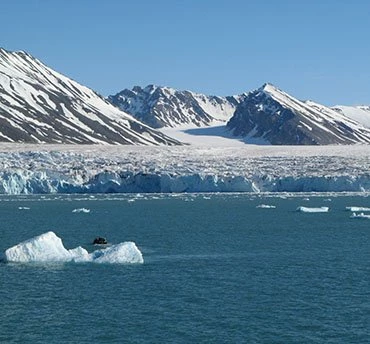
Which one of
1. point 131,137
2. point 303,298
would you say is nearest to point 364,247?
point 303,298

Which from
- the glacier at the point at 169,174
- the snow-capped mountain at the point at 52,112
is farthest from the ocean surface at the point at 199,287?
the snow-capped mountain at the point at 52,112

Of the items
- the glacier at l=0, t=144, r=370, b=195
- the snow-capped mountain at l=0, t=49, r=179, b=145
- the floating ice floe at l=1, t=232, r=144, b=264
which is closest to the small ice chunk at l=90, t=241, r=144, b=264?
the floating ice floe at l=1, t=232, r=144, b=264

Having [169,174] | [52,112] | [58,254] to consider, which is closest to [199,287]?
[58,254]

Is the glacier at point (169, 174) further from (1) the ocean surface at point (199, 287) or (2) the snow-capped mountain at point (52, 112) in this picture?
(2) the snow-capped mountain at point (52, 112)

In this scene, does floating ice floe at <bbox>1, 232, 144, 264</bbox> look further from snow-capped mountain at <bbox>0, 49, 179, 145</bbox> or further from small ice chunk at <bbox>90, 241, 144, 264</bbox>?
snow-capped mountain at <bbox>0, 49, 179, 145</bbox>

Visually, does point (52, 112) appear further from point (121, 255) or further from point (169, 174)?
point (121, 255)

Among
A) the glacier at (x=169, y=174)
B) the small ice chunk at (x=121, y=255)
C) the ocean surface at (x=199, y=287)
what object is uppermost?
the glacier at (x=169, y=174)
